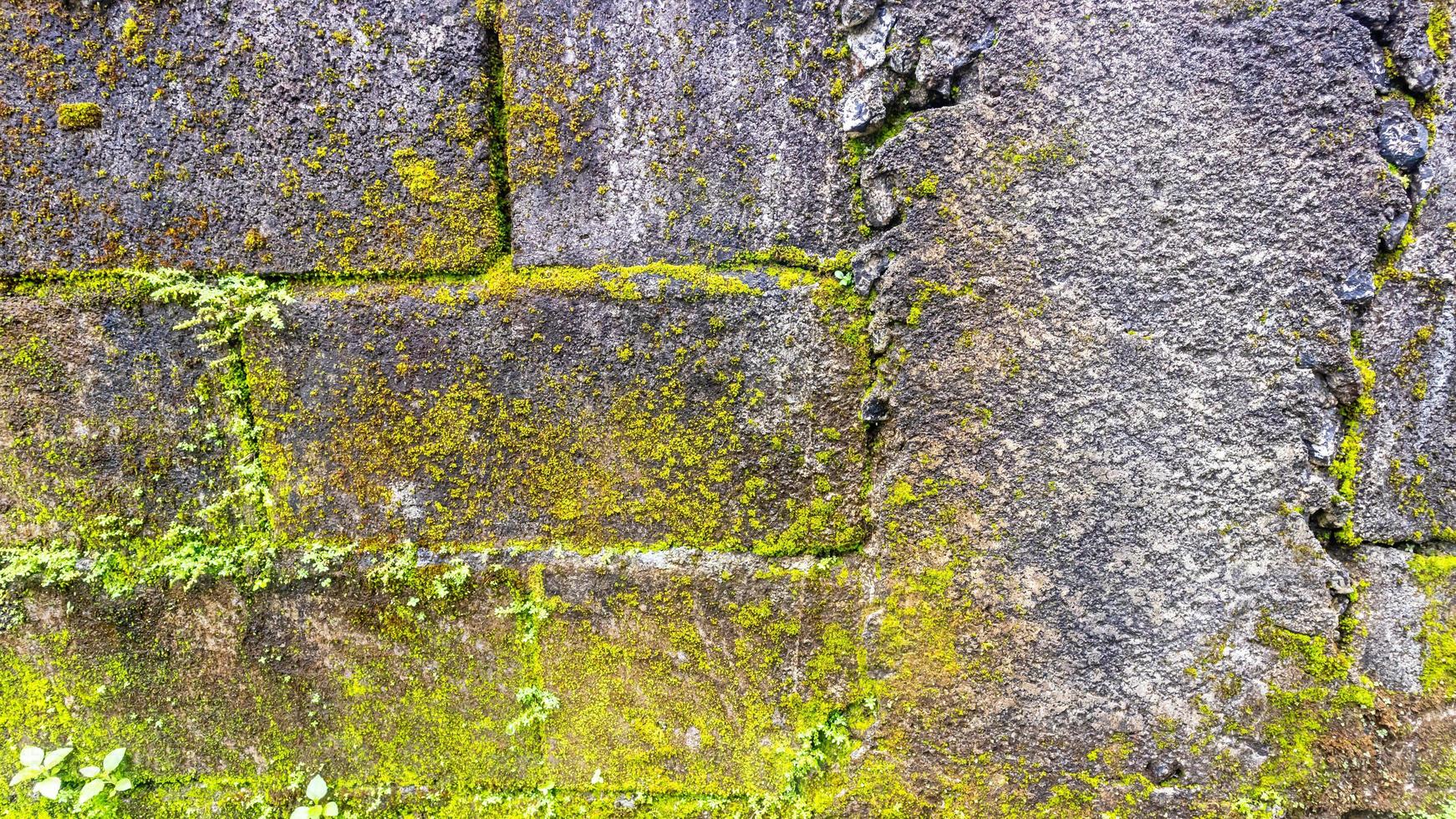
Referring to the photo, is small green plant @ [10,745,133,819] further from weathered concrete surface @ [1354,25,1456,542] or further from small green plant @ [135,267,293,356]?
weathered concrete surface @ [1354,25,1456,542]

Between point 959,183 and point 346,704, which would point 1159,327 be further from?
A: point 346,704

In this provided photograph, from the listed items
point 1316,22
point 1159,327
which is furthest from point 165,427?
point 1316,22

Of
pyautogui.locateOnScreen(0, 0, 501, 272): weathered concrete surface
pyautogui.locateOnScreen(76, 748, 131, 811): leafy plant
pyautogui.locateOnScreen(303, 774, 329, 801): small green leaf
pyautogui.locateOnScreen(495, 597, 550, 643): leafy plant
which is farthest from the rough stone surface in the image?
pyautogui.locateOnScreen(76, 748, 131, 811): leafy plant

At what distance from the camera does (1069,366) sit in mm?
1091

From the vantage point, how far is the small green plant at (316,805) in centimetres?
139

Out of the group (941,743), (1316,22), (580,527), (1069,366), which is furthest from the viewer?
(580,527)

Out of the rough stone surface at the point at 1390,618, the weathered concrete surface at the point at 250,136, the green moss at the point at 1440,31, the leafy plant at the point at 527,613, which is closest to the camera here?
the green moss at the point at 1440,31

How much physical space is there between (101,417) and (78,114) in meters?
0.59

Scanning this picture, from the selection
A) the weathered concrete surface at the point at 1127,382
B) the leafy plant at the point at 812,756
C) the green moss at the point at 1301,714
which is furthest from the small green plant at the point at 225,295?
the green moss at the point at 1301,714

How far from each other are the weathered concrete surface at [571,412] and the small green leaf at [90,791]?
762 mm

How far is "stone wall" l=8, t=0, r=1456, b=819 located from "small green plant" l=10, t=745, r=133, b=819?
0.21 ft

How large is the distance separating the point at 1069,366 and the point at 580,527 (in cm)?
96

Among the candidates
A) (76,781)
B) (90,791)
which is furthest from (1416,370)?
(76,781)

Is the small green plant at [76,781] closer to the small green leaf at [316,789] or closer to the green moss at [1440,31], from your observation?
the small green leaf at [316,789]
